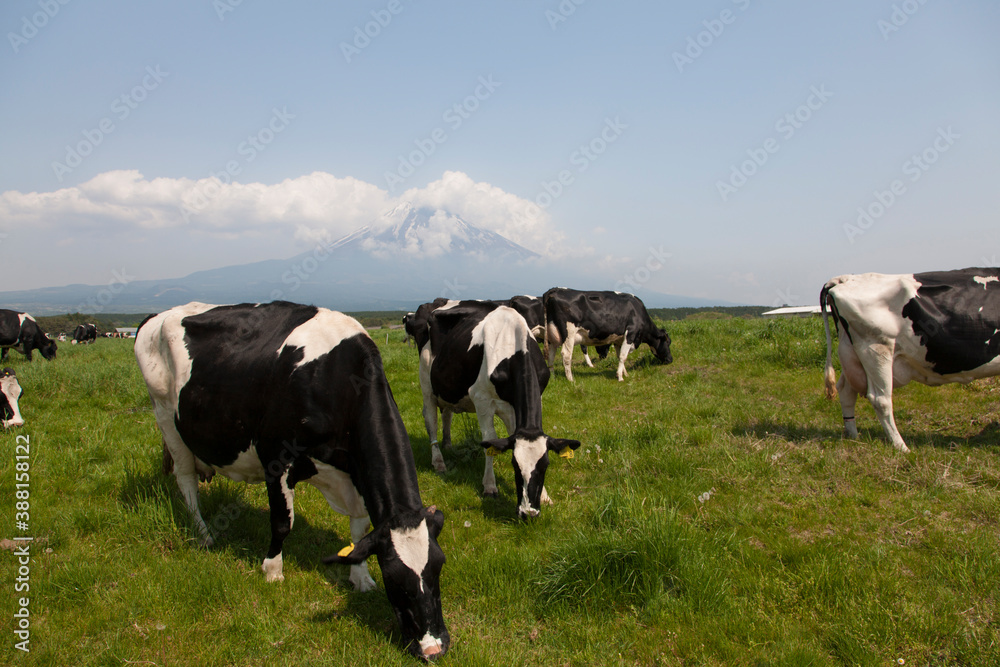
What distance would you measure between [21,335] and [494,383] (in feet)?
79.8

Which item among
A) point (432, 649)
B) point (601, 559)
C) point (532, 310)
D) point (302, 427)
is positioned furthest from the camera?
point (532, 310)

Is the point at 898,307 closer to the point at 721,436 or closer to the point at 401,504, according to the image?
the point at 721,436

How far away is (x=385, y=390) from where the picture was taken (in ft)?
14.2

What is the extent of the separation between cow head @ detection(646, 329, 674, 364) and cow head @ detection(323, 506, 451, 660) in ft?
39.7

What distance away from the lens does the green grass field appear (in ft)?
11.6

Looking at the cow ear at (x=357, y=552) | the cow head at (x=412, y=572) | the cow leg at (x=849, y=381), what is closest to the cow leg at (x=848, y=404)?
the cow leg at (x=849, y=381)

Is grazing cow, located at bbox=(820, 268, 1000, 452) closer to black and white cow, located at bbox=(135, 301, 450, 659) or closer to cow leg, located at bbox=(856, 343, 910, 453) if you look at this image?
cow leg, located at bbox=(856, 343, 910, 453)

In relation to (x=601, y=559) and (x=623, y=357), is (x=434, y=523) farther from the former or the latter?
(x=623, y=357)

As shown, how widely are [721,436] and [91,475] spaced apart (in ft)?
26.4

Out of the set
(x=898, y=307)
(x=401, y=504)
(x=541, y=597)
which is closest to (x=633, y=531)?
(x=541, y=597)

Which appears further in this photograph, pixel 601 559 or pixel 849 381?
pixel 849 381

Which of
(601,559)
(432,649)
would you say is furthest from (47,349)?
(601,559)

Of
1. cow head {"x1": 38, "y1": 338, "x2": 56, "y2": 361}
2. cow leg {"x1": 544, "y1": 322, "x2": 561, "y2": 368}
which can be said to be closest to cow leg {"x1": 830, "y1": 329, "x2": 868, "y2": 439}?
cow leg {"x1": 544, "y1": 322, "x2": 561, "y2": 368}

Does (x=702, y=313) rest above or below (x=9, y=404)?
below
